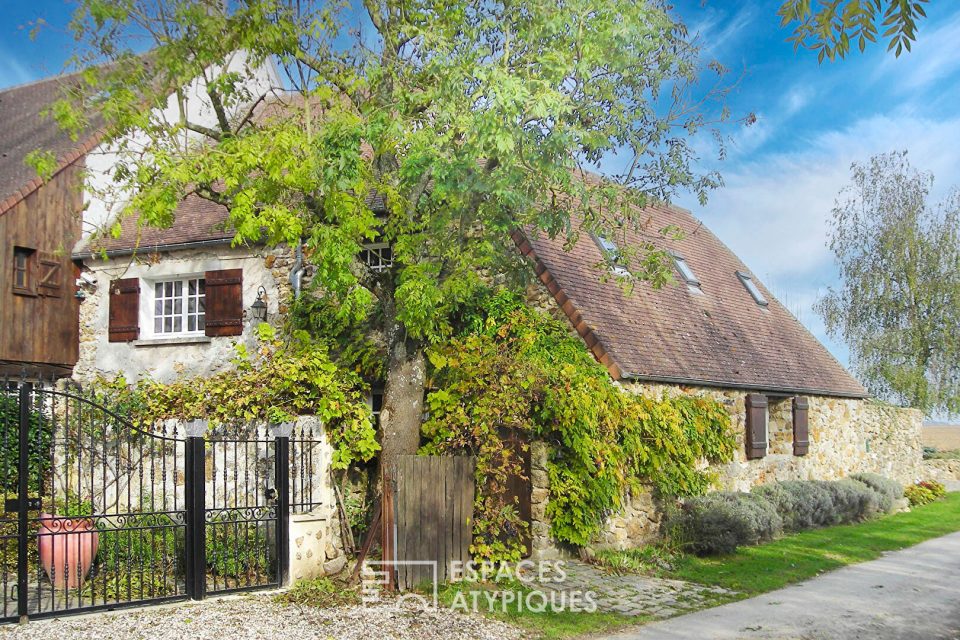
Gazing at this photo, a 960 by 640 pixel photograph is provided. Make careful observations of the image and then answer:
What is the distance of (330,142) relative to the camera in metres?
9.46

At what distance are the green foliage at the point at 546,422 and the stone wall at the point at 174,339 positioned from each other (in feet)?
12.6

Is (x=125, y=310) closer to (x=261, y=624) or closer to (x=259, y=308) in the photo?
(x=259, y=308)

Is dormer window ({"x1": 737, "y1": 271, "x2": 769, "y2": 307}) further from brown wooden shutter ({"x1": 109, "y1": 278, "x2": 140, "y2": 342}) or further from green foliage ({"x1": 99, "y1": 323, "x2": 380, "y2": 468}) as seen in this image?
brown wooden shutter ({"x1": 109, "y1": 278, "x2": 140, "y2": 342})

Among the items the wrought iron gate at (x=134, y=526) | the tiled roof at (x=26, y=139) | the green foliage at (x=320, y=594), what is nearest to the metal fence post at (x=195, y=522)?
the wrought iron gate at (x=134, y=526)

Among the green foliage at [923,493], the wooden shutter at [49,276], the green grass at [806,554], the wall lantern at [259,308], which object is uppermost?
the wooden shutter at [49,276]

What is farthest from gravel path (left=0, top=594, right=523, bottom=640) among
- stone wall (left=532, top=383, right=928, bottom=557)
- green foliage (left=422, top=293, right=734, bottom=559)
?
stone wall (left=532, top=383, right=928, bottom=557)

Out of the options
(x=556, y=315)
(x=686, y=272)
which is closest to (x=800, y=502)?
(x=686, y=272)

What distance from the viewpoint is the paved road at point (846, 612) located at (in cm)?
770

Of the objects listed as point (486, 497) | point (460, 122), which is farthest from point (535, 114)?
point (486, 497)

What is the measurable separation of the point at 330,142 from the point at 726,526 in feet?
23.3

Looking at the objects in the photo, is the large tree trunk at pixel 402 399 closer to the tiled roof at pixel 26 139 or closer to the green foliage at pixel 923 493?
the tiled roof at pixel 26 139

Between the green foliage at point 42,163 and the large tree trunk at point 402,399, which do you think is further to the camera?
the large tree trunk at point 402,399

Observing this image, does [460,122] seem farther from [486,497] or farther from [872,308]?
[872,308]

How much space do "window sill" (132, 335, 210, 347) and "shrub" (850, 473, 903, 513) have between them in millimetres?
12561
